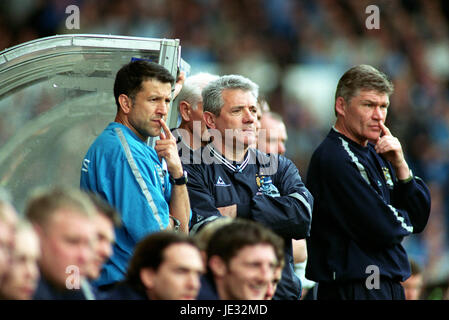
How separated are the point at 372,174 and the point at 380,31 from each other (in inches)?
193

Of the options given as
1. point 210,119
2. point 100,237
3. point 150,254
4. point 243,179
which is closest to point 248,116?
point 210,119

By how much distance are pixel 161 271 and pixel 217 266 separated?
301 millimetres

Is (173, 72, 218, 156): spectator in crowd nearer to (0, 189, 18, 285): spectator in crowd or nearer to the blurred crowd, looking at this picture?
(0, 189, 18, 285): spectator in crowd

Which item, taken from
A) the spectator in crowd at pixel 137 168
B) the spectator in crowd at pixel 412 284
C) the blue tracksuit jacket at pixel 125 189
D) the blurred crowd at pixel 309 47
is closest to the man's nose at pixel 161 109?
the spectator in crowd at pixel 137 168

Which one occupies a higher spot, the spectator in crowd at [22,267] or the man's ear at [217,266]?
the man's ear at [217,266]

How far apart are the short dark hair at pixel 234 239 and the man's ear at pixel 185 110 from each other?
1857 millimetres

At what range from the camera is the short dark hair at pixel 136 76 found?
3.83 m

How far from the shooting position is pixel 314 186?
4.46 meters

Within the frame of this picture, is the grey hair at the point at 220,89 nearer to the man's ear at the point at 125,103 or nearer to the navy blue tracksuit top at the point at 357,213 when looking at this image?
the navy blue tracksuit top at the point at 357,213

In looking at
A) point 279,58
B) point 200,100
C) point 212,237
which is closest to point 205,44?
point 279,58

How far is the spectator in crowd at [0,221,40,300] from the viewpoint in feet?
7.81

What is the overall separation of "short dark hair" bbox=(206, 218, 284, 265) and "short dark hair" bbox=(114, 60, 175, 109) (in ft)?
3.50
